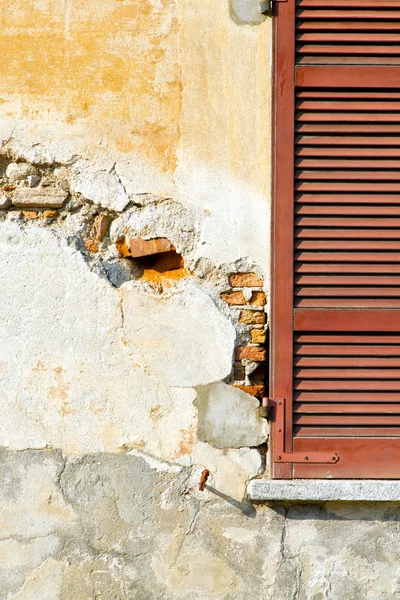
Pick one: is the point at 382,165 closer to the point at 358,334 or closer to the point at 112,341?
the point at 358,334

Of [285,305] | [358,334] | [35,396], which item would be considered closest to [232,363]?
[285,305]

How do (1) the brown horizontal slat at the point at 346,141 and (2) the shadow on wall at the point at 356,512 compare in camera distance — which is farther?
(1) the brown horizontal slat at the point at 346,141

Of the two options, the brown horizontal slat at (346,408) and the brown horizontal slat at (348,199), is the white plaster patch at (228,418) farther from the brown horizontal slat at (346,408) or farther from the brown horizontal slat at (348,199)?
the brown horizontal slat at (348,199)

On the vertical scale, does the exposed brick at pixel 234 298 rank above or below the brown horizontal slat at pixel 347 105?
below

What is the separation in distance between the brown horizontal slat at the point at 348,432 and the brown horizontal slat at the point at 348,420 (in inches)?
0.8

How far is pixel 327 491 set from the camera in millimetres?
3025

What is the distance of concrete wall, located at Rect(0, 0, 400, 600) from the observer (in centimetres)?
306

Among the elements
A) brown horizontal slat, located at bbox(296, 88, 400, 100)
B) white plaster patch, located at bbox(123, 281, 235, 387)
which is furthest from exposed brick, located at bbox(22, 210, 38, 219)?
brown horizontal slat, located at bbox(296, 88, 400, 100)

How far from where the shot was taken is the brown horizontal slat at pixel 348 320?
10.3 feet

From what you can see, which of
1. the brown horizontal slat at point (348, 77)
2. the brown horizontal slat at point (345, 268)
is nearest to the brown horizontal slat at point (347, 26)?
the brown horizontal slat at point (348, 77)

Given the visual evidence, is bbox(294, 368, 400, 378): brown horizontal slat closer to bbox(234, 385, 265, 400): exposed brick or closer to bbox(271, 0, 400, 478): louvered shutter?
bbox(271, 0, 400, 478): louvered shutter

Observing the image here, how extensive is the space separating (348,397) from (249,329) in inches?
18.6

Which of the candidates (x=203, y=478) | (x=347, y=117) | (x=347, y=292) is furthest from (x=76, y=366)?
(x=347, y=117)

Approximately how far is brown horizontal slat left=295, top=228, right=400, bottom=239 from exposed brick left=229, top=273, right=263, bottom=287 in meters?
0.23
